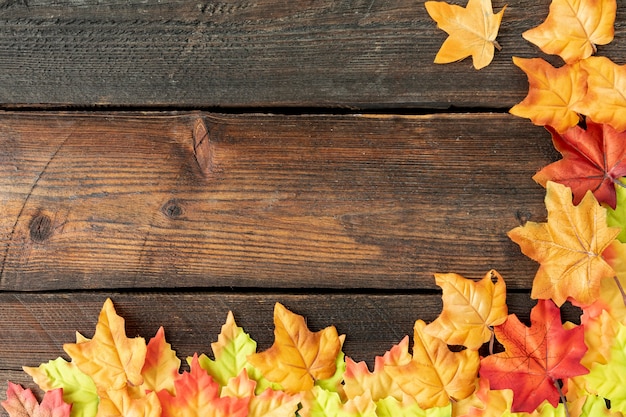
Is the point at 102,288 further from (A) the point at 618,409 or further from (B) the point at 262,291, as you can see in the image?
(A) the point at 618,409

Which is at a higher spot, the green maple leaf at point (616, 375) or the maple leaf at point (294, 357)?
the maple leaf at point (294, 357)

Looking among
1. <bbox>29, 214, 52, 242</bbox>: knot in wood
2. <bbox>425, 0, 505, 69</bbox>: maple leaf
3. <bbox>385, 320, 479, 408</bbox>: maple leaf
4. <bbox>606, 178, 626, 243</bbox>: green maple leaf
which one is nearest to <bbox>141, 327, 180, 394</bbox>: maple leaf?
<bbox>29, 214, 52, 242</bbox>: knot in wood

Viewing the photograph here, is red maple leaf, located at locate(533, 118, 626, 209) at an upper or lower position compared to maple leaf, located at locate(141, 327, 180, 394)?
upper

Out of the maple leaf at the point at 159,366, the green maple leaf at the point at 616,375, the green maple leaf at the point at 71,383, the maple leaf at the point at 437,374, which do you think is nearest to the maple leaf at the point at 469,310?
the maple leaf at the point at 437,374

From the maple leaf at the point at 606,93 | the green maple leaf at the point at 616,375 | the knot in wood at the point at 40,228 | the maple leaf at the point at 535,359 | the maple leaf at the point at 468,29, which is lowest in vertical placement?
the green maple leaf at the point at 616,375

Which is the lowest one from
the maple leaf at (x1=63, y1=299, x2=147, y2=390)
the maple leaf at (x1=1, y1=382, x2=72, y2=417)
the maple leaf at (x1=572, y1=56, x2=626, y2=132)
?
the maple leaf at (x1=1, y1=382, x2=72, y2=417)

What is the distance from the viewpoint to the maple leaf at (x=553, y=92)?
984 millimetres

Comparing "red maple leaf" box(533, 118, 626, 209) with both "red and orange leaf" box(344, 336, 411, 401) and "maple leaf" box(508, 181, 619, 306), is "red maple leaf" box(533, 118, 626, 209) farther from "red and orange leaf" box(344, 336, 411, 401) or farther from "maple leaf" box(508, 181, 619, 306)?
"red and orange leaf" box(344, 336, 411, 401)

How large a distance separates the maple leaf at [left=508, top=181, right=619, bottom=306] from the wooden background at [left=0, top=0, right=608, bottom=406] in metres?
0.07

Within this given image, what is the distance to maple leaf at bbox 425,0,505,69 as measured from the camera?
1.00m

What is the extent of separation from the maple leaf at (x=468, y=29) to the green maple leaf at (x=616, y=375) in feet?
1.79

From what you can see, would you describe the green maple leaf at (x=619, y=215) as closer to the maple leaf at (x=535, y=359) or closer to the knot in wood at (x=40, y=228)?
the maple leaf at (x=535, y=359)

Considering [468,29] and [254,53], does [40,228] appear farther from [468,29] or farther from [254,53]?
[468,29]

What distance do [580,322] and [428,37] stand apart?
2.01 ft
